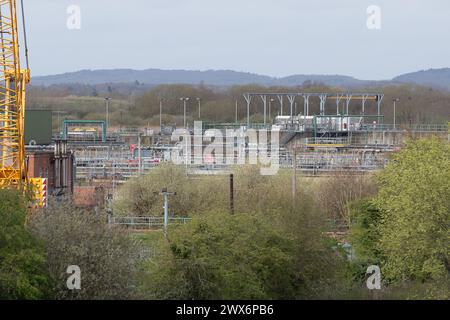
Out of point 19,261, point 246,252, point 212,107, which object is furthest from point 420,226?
point 212,107

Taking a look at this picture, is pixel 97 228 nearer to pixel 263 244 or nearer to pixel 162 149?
pixel 263 244

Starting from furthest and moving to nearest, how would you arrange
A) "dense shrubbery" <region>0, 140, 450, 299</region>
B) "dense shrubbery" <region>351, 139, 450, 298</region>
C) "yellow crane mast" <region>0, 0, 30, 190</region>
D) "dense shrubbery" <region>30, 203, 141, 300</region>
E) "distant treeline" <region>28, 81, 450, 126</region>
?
"distant treeline" <region>28, 81, 450, 126</region> < "yellow crane mast" <region>0, 0, 30, 190</region> < "dense shrubbery" <region>351, 139, 450, 298</region> < "dense shrubbery" <region>0, 140, 450, 299</region> < "dense shrubbery" <region>30, 203, 141, 300</region>

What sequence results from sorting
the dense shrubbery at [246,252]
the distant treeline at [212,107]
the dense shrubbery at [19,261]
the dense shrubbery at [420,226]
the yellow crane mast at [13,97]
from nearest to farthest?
1. the dense shrubbery at [19,261]
2. the dense shrubbery at [246,252]
3. the dense shrubbery at [420,226]
4. the yellow crane mast at [13,97]
5. the distant treeline at [212,107]

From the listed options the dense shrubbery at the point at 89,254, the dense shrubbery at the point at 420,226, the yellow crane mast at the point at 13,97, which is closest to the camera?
the dense shrubbery at the point at 89,254

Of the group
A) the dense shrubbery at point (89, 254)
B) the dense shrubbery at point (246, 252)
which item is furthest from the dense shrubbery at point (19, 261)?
the dense shrubbery at point (89, 254)

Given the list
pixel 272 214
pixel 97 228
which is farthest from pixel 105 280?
pixel 272 214

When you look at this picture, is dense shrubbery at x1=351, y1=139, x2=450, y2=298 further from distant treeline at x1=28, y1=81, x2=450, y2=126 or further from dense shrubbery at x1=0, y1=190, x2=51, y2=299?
distant treeline at x1=28, y1=81, x2=450, y2=126

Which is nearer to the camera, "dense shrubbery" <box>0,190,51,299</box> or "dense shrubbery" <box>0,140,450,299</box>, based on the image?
"dense shrubbery" <box>0,190,51,299</box>

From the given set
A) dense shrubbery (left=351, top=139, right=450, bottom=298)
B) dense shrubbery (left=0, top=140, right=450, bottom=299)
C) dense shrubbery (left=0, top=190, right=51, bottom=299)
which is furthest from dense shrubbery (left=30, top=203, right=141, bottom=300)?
dense shrubbery (left=351, top=139, right=450, bottom=298)

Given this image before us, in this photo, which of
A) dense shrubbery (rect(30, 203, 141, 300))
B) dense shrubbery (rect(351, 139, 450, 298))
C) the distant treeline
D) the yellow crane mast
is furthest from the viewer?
the distant treeline

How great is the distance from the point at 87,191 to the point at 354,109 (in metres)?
72.1

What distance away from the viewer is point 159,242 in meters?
18.8

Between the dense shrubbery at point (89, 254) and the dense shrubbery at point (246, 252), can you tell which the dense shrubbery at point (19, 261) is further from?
the dense shrubbery at point (89, 254)
